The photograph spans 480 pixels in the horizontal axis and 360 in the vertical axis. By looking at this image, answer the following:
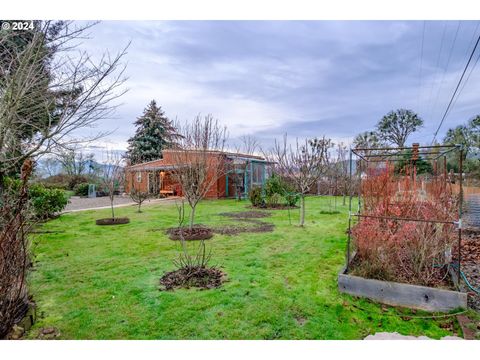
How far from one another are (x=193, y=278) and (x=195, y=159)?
3030 mm

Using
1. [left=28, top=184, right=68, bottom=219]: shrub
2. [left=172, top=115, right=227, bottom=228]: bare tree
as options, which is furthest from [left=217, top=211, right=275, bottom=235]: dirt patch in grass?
[left=28, top=184, right=68, bottom=219]: shrub

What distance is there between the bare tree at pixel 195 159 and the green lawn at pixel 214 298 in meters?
1.15

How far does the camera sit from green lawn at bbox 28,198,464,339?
242 centimetres

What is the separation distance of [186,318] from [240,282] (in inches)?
40.3

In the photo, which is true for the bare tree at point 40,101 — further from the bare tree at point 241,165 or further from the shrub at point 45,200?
the bare tree at point 241,165

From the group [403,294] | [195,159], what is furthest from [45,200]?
[403,294]

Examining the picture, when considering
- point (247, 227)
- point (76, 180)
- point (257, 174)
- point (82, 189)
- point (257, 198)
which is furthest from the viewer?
point (76, 180)

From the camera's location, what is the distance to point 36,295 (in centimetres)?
314

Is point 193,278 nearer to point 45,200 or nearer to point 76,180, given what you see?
point 45,200

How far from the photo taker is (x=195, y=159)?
19.7 ft

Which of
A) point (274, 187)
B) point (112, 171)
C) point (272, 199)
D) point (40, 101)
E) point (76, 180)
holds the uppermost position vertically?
point (40, 101)
